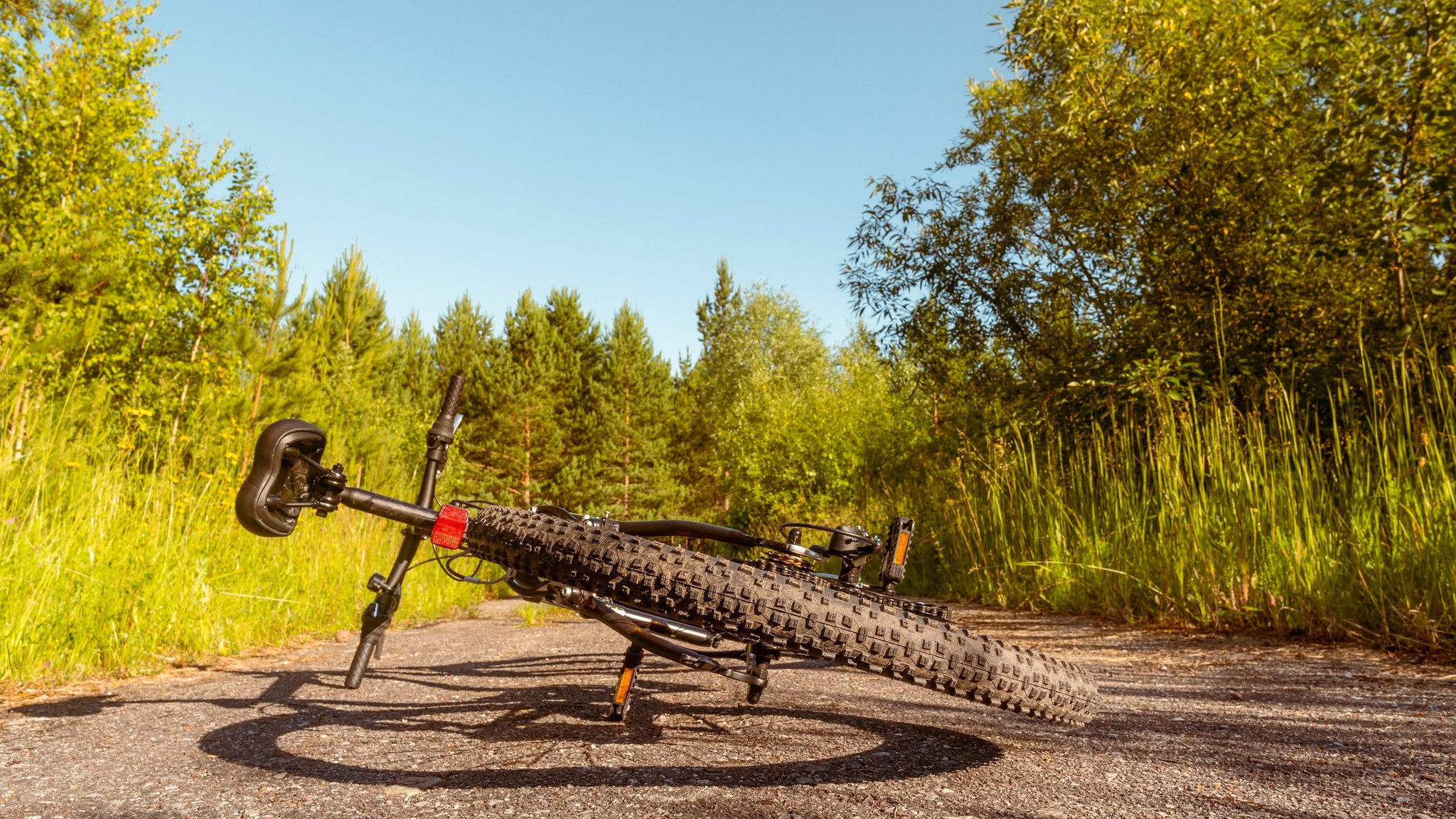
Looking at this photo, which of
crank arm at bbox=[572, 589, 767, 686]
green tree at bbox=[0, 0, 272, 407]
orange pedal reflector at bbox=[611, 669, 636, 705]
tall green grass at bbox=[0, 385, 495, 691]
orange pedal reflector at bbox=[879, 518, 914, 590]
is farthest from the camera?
green tree at bbox=[0, 0, 272, 407]

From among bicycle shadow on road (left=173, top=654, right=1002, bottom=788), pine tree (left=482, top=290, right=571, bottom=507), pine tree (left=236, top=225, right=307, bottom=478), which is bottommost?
bicycle shadow on road (left=173, top=654, right=1002, bottom=788)

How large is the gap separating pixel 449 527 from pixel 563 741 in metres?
0.81

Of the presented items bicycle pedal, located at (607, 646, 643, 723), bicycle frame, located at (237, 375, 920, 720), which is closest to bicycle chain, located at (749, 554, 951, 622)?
bicycle frame, located at (237, 375, 920, 720)

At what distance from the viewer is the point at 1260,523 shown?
15.1 ft

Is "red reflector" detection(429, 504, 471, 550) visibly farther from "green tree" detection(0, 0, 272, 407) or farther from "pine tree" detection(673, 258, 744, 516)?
Answer: "pine tree" detection(673, 258, 744, 516)

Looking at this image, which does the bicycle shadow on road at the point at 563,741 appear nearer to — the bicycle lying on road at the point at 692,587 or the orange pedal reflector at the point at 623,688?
the orange pedal reflector at the point at 623,688

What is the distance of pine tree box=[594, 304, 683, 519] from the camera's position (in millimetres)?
41594

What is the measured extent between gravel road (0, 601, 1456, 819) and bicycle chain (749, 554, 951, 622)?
423 millimetres

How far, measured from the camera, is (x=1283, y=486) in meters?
4.59

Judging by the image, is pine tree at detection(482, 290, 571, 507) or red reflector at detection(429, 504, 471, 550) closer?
red reflector at detection(429, 504, 471, 550)

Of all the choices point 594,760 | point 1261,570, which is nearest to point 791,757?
point 594,760

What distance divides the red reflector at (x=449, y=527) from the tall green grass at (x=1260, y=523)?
420 centimetres

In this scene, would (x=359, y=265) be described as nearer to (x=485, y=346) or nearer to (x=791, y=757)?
(x=791, y=757)

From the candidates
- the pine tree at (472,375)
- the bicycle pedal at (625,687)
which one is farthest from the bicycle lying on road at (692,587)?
the pine tree at (472,375)
